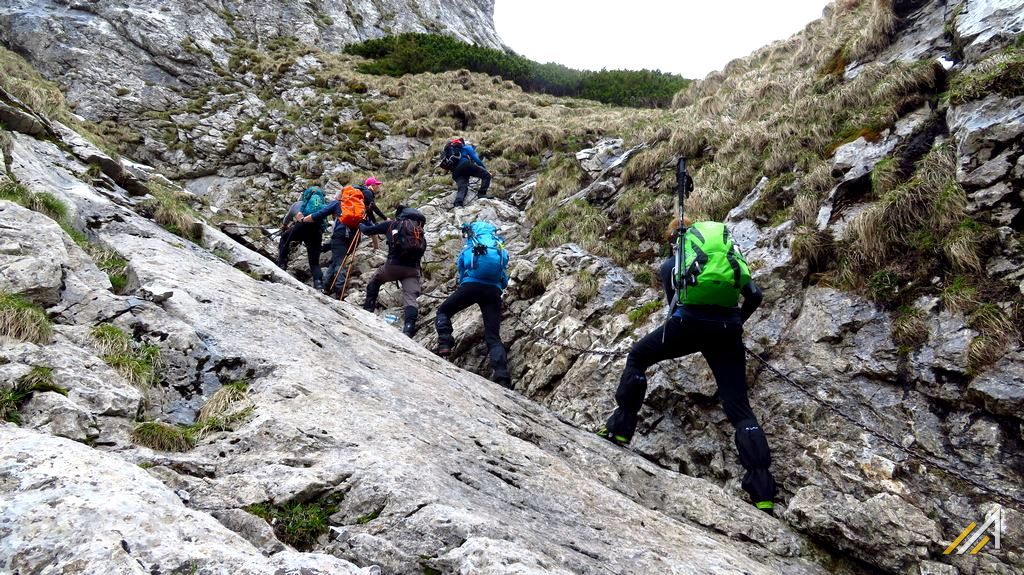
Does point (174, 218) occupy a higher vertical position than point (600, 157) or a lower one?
lower

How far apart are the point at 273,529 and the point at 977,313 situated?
660cm

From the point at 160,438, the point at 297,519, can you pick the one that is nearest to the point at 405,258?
the point at 160,438

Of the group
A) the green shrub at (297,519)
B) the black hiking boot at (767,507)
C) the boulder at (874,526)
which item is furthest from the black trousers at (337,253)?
the boulder at (874,526)

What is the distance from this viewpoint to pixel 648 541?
3.99 m

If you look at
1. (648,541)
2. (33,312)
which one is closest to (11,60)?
(33,312)

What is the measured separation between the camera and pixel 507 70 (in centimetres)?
3291

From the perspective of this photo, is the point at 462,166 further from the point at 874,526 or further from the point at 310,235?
the point at 874,526

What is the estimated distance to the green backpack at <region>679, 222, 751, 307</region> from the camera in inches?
228

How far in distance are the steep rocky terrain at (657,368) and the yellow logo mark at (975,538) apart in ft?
0.28

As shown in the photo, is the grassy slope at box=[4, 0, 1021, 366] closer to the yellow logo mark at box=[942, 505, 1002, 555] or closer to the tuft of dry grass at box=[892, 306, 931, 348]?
the tuft of dry grass at box=[892, 306, 931, 348]

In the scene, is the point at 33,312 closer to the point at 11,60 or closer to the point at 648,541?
the point at 648,541

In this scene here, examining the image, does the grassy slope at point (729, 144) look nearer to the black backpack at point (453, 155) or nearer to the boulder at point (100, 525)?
the black backpack at point (453, 155)

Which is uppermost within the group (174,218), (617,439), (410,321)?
(174,218)

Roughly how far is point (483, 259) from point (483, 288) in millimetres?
477
